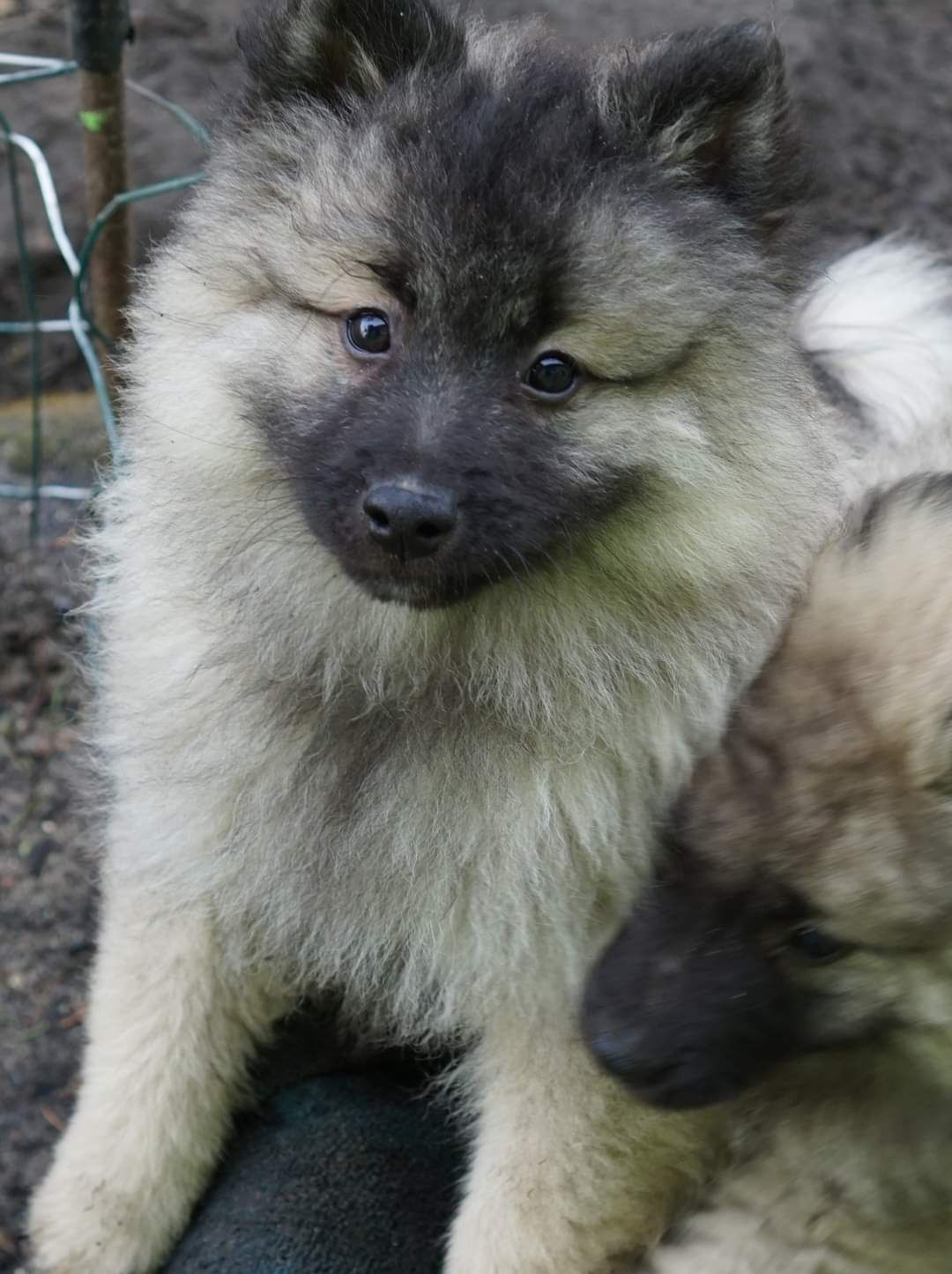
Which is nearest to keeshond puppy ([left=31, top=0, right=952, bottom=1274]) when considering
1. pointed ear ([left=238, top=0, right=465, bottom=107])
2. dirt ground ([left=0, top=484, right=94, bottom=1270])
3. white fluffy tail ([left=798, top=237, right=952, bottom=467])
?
pointed ear ([left=238, top=0, right=465, bottom=107])

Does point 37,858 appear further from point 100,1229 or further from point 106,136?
point 106,136

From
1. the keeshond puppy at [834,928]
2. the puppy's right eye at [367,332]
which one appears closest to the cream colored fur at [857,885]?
the keeshond puppy at [834,928]

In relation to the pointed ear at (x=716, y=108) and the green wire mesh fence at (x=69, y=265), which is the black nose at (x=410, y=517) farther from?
the green wire mesh fence at (x=69, y=265)

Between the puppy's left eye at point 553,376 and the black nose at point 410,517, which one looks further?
the puppy's left eye at point 553,376

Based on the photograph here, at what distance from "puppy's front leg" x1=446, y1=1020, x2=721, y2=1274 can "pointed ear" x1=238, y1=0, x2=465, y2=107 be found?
1.30 metres

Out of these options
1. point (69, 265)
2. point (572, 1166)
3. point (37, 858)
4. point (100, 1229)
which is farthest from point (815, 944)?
point (69, 265)

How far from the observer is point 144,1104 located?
2.30 metres

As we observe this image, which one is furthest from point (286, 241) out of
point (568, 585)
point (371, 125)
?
point (568, 585)

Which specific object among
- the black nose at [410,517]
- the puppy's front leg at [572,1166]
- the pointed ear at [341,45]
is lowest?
the puppy's front leg at [572,1166]

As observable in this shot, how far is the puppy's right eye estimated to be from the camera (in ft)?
6.09

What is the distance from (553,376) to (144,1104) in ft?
4.25

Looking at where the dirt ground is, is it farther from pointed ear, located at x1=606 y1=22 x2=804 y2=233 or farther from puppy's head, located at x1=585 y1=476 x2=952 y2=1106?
pointed ear, located at x1=606 y1=22 x2=804 y2=233

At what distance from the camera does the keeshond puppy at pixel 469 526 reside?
1.80 meters

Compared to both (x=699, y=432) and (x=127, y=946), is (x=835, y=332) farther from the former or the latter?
(x=127, y=946)
